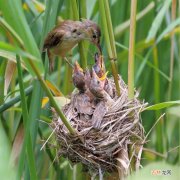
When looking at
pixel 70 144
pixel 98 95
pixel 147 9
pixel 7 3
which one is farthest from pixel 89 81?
pixel 7 3

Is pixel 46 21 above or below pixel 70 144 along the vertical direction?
above

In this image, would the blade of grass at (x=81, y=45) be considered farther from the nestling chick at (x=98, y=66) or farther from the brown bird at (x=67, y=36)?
the nestling chick at (x=98, y=66)

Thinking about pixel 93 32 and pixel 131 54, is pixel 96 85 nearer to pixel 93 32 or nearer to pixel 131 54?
pixel 93 32

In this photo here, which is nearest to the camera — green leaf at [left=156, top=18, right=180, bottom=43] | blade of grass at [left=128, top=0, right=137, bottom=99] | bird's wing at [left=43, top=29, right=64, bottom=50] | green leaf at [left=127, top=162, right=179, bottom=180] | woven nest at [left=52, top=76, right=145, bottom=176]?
green leaf at [left=127, top=162, right=179, bottom=180]

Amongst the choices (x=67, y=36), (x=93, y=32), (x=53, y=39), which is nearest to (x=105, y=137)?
(x=93, y=32)

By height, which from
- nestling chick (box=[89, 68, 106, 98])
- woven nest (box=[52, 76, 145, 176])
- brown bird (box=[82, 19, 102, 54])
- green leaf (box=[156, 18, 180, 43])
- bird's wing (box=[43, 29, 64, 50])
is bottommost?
woven nest (box=[52, 76, 145, 176])

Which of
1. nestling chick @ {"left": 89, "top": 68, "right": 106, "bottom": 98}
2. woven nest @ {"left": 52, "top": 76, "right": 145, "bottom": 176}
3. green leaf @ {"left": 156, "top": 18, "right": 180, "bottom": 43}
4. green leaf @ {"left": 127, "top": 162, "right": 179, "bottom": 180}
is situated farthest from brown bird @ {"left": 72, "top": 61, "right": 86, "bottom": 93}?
A: green leaf @ {"left": 127, "top": 162, "right": 179, "bottom": 180}

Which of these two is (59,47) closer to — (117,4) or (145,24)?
(117,4)

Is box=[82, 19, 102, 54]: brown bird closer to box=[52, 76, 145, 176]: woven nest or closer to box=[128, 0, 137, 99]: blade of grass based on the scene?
box=[52, 76, 145, 176]: woven nest
